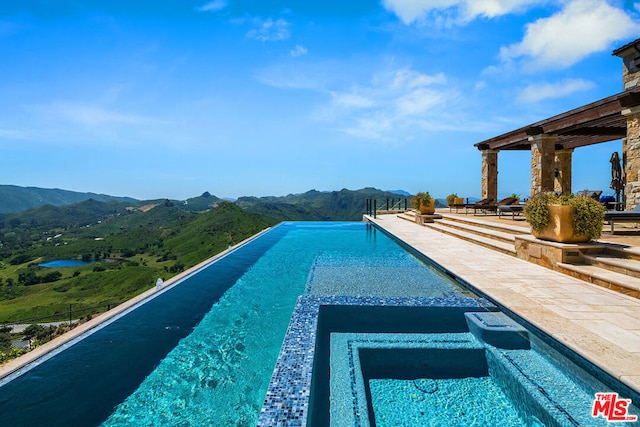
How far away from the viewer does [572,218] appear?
5.75 metres

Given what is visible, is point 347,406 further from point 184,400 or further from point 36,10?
point 36,10

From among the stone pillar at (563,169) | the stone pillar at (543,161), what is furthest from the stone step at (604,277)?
the stone pillar at (563,169)

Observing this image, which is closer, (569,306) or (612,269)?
(569,306)

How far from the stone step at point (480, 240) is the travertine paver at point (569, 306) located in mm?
570

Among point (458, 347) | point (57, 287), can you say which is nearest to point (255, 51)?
point (458, 347)

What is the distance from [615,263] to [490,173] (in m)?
13.3

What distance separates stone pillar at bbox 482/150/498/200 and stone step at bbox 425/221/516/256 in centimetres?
623

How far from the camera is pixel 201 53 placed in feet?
44.4

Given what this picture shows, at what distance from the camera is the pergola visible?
8.03 m

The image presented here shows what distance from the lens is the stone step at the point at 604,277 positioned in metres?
4.39

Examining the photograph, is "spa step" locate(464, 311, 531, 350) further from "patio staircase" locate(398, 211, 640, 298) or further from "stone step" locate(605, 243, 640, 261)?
"stone step" locate(605, 243, 640, 261)

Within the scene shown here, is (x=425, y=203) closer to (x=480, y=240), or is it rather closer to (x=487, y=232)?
(x=487, y=232)

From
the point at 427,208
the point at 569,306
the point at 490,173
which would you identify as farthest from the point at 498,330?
the point at 490,173

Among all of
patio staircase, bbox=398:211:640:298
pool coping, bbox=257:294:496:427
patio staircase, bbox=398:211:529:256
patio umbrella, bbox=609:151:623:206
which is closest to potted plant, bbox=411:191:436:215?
patio staircase, bbox=398:211:529:256
